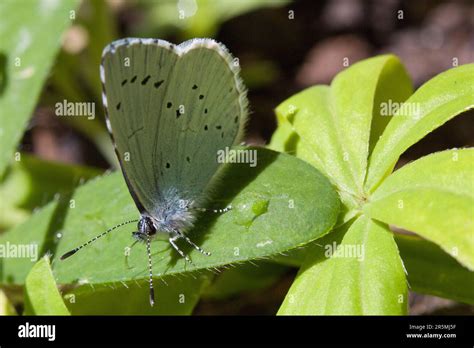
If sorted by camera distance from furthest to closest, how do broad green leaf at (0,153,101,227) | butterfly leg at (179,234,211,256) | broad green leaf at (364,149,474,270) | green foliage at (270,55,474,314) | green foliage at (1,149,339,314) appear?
1. broad green leaf at (0,153,101,227)
2. butterfly leg at (179,234,211,256)
3. green foliage at (1,149,339,314)
4. green foliage at (270,55,474,314)
5. broad green leaf at (364,149,474,270)

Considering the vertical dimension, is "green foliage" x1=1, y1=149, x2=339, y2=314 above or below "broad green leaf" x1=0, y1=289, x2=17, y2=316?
above

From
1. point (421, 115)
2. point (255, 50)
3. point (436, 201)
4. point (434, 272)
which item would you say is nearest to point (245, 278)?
point (434, 272)

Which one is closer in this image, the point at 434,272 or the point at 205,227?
the point at 205,227

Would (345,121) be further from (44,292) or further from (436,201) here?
(44,292)

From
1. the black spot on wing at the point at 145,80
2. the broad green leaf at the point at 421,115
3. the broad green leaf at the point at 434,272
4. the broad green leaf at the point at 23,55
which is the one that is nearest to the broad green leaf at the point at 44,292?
the black spot on wing at the point at 145,80

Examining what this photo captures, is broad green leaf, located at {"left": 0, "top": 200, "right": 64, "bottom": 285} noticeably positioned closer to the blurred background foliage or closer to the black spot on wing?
the blurred background foliage

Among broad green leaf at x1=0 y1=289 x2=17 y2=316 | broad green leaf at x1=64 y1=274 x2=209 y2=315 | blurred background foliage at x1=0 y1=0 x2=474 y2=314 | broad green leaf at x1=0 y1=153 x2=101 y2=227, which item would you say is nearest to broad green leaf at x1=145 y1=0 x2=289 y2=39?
blurred background foliage at x1=0 y1=0 x2=474 y2=314
